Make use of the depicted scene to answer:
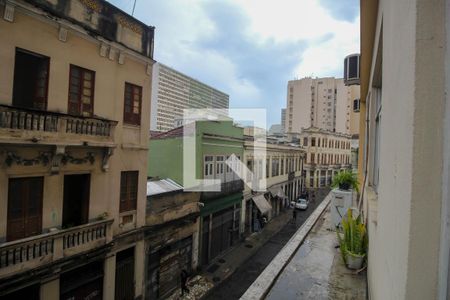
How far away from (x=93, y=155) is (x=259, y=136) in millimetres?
16978

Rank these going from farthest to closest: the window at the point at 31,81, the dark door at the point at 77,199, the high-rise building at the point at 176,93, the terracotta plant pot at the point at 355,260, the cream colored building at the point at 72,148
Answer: the high-rise building at the point at 176,93, the dark door at the point at 77,199, the window at the point at 31,81, the cream colored building at the point at 72,148, the terracotta plant pot at the point at 355,260

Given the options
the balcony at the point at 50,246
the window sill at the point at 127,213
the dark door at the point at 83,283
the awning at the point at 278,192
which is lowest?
the dark door at the point at 83,283

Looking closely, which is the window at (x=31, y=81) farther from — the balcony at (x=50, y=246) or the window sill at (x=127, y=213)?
the window sill at (x=127, y=213)

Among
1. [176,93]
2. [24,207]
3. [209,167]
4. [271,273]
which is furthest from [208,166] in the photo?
[176,93]

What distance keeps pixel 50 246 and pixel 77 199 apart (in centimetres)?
177

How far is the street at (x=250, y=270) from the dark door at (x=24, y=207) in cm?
849

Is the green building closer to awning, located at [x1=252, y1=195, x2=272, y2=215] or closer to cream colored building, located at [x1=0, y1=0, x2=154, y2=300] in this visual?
awning, located at [x1=252, y1=195, x2=272, y2=215]

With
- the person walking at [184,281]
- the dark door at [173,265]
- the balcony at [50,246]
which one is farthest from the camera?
the person walking at [184,281]

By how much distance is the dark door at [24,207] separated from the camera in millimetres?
7441

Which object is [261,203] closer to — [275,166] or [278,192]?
[275,166]

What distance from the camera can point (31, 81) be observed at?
26.8 feet

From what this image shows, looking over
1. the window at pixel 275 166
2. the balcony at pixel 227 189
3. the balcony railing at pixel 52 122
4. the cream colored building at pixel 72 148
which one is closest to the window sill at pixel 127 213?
the cream colored building at pixel 72 148

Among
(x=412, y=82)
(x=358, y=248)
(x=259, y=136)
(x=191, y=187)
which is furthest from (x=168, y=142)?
(x=412, y=82)

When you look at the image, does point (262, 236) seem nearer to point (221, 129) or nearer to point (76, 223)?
point (221, 129)
